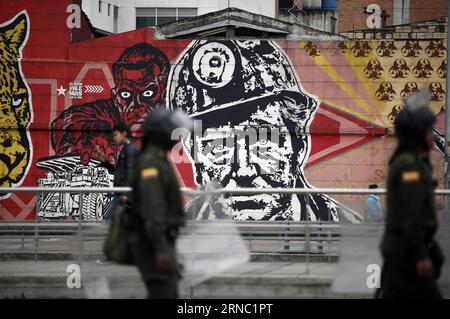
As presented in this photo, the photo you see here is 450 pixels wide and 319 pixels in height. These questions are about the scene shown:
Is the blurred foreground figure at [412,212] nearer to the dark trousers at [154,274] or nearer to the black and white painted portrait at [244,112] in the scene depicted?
the dark trousers at [154,274]

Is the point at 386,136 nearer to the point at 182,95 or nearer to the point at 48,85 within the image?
the point at 182,95

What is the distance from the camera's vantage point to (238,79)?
24.5 meters

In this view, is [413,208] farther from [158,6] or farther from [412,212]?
[158,6]

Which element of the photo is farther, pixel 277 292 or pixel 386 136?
pixel 386 136

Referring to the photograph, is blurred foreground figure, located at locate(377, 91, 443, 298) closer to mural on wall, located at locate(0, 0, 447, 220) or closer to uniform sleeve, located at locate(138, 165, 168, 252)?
uniform sleeve, located at locate(138, 165, 168, 252)

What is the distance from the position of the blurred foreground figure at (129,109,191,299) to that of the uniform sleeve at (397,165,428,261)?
1.70 m

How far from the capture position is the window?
44.5 meters

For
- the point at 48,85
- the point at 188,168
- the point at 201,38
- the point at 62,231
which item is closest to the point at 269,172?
the point at 188,168

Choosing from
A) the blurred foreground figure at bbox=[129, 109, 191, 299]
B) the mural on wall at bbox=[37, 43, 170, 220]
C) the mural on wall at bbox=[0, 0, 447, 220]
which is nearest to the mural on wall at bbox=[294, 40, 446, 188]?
the mural on wall at bbox=[0, 0, 447, 220]

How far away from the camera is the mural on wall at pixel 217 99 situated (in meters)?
24.2

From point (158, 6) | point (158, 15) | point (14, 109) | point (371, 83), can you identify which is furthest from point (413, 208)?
point (158, 6)
